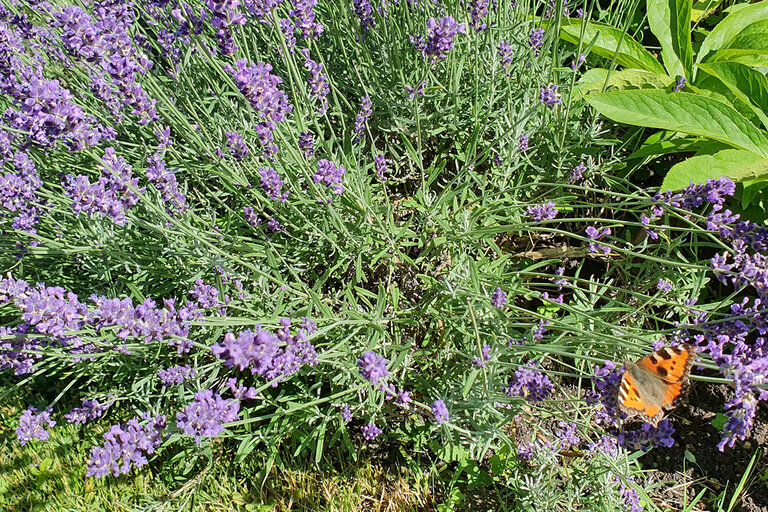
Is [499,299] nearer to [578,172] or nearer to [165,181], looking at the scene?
[578,172]

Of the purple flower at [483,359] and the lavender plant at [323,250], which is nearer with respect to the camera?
the lavender plant at [323,250]

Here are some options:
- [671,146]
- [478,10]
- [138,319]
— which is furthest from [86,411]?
[671,146]

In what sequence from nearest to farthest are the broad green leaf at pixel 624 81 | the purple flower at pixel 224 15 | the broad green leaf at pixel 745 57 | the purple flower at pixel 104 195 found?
the purple flower at pixel 224 15, the purple flower at pixel 104 195, the broad green leaf at pixel 745 57, the broad green leaf at pixel 624 81

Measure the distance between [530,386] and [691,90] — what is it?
6.48 feet

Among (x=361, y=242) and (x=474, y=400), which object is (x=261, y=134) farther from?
(x=474, y=400)

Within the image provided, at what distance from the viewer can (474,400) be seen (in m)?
2.31

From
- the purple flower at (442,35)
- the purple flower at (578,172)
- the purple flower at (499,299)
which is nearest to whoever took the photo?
the purple flower at (442,35)

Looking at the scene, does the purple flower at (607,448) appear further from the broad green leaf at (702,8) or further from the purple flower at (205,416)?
the broad green leaf at (702,8)

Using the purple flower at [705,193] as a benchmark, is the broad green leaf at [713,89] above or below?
below

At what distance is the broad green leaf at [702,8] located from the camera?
386 centimetres

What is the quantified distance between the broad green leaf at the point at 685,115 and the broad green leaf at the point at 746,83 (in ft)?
0.82

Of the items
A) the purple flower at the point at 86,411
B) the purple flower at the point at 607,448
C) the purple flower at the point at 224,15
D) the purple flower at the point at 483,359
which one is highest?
the purple flower at the point at 224,15

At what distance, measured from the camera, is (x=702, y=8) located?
402 centimetres

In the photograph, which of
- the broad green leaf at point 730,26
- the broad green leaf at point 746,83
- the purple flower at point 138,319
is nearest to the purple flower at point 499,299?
the purple flower at point 138,319
